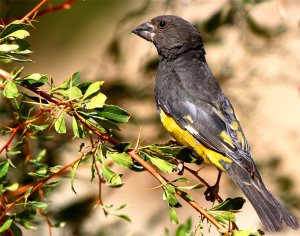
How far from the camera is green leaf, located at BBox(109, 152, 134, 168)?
7.86 ft

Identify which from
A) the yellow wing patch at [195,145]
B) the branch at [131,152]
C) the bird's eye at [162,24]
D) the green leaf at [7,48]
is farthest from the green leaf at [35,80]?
the bird's eye at [162,24]

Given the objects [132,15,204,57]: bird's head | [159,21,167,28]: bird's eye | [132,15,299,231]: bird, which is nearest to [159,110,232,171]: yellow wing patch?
[132,15,299,231]: bird

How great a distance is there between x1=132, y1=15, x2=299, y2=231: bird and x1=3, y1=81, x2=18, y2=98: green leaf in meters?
1.35

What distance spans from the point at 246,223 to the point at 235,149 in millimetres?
3634

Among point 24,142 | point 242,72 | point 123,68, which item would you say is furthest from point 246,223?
point 24,142

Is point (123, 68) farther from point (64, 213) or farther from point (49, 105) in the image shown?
point (49, 105)

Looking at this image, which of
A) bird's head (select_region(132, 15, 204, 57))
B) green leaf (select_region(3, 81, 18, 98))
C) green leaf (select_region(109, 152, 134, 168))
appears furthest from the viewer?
bird's head (select_region(132, 15, 204, 57))

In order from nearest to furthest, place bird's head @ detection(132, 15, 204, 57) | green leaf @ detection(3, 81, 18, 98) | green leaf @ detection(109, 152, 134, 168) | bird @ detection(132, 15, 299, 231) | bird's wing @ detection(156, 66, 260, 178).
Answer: green leaf @ detection(3, 81, 18, 98)
green leaf @ detection(109, 152, 134, 168)
bird @ detection(132, 15, 299, 231)
bird's wing @ detection(156, 66, 260, 178)
bird's head @ detection(132, 15, 204, 57)

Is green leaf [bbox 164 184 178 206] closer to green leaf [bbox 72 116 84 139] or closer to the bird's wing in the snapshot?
green leaf [bbox 72 116 84 139]

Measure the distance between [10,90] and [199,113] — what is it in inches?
67.5

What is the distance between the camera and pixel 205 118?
150 inches

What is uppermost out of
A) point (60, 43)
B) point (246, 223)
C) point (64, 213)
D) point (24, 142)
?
point (24, 142)

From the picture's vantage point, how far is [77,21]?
7.66 metres

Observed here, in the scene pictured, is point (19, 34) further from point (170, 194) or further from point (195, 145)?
point (195, 145)
